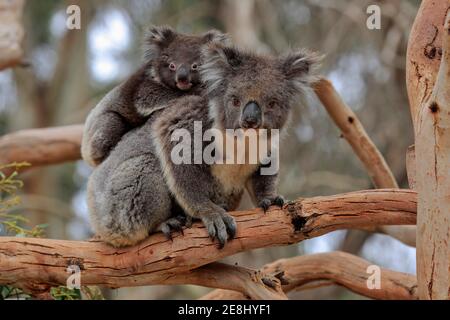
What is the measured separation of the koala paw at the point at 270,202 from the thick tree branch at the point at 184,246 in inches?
2.4

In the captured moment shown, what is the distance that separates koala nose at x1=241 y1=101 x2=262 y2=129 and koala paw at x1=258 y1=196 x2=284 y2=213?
0.59m

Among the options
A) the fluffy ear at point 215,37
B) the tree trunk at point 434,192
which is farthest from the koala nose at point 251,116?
the fluffy ear at point 215,37

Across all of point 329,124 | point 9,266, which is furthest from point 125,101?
point 329,124

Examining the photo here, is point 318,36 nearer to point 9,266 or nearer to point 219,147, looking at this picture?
point 219,147

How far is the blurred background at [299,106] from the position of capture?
1156 cm

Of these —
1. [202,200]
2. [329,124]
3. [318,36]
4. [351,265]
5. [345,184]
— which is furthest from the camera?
[318,36]

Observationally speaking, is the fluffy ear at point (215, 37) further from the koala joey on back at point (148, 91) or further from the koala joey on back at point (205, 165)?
the koala joey on back at point (205, 165)

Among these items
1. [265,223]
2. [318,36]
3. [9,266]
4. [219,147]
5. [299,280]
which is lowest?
[299,280]

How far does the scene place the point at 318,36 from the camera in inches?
525

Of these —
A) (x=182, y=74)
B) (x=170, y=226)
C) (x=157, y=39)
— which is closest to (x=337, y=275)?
(x=170, y=226)

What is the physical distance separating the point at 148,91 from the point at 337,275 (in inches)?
101

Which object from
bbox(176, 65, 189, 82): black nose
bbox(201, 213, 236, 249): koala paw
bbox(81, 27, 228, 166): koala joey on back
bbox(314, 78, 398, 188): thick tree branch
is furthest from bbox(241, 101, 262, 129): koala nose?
bbox(314, 78, 398, 188): thick tree branch

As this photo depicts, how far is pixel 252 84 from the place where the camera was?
490 cm

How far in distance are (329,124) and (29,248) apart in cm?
846
